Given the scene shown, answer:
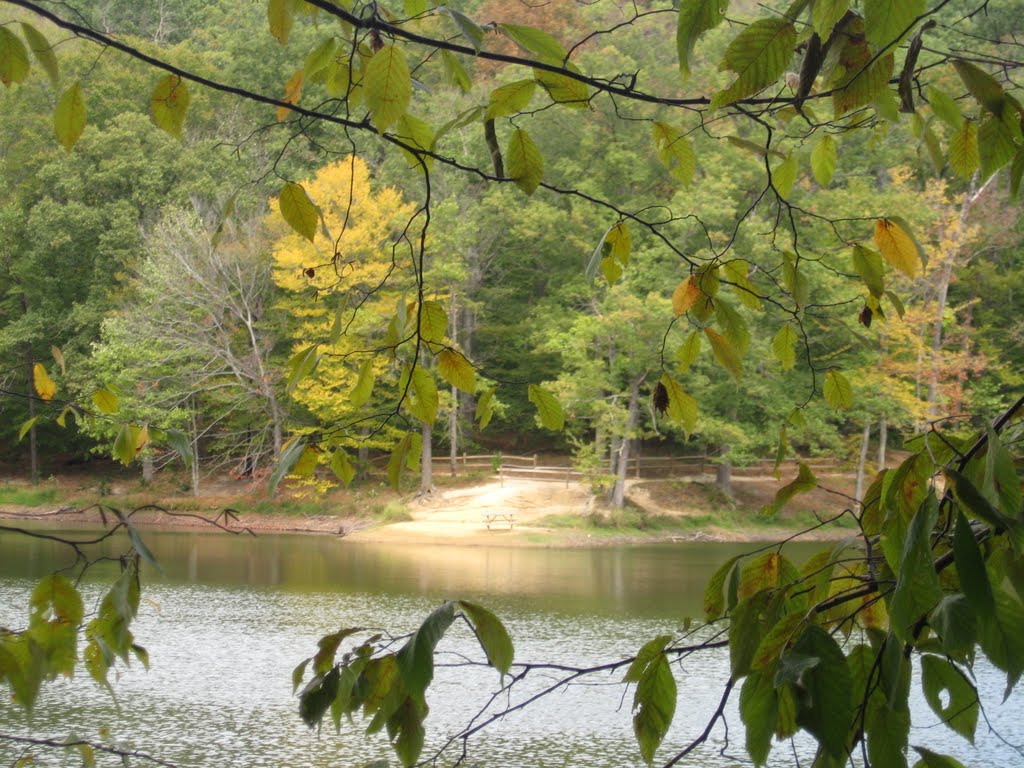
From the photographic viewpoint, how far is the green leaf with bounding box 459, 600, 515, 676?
0.84m

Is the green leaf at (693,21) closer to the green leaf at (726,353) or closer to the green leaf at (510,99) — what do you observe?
the green leaf at (510,99)

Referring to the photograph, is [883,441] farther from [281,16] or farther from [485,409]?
[281,16]

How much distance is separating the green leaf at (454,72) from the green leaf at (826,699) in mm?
617

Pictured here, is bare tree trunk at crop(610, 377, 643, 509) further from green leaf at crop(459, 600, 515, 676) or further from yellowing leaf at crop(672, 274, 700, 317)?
green leaf at crop(459, 600, 515, 676)

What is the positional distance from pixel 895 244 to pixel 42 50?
0.81 meters

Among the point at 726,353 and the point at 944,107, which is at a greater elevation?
the point at 944,107

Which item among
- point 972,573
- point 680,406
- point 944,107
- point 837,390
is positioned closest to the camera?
point 972,573

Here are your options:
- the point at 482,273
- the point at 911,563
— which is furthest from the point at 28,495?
the point at 911,563

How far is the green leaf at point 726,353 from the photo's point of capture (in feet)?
3.51

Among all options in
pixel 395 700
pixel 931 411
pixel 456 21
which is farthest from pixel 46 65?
pixel 931 411

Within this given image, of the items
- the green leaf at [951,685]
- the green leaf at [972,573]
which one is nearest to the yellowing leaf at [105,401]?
the green leaf at [951,685]

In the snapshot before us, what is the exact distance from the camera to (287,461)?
38.7 inches

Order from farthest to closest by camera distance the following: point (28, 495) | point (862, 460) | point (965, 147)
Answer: point (28, 495), point (862, 460), point (965, 147)

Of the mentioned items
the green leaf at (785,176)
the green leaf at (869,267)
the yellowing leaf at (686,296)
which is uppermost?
the green leaf at (785,176)
